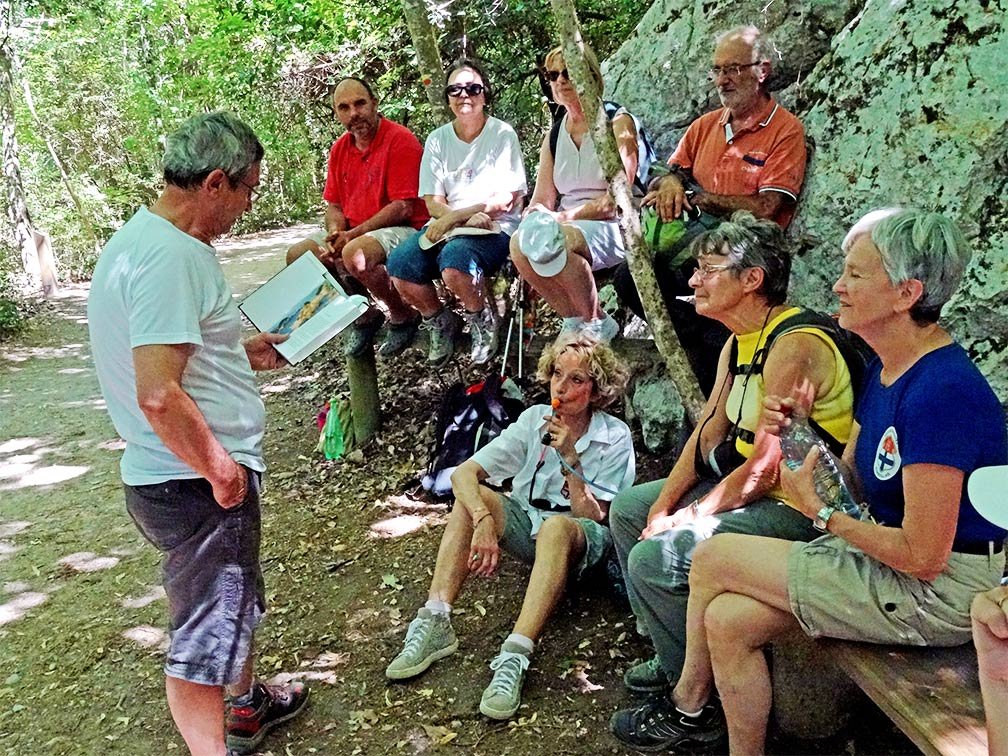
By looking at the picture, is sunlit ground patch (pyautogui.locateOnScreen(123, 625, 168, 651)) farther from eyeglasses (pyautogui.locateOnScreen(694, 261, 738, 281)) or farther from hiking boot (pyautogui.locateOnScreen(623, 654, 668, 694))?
eyeglasses (pyautogui.locateOnScreen(694, 261, 738, 281))

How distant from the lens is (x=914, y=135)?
11.3 feet

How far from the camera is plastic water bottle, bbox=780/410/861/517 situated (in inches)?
85.4

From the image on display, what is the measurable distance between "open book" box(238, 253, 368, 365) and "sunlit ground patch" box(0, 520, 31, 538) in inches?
112

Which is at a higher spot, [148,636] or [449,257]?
[449,257]

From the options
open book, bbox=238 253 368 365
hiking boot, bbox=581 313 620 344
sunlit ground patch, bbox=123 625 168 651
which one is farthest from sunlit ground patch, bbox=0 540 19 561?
hiking boot, bbox=581 313 620 344

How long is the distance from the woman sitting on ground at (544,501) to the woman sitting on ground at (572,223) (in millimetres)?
527

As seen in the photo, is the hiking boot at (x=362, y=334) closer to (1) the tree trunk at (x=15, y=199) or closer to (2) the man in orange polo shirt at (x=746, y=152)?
(2) the man in orange polo shirt at (x=746, y=152)

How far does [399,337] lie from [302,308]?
176 cm

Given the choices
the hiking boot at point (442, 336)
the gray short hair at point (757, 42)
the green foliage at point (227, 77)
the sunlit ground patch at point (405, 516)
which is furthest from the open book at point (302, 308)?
the green foliage at point (227, 77)

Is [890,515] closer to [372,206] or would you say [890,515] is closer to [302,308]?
[302,308]

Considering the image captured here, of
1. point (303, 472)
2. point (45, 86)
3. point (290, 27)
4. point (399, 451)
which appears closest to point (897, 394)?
point (399, 451)

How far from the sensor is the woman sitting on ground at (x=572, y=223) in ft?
13.0

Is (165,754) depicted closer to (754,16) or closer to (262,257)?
(754,16)

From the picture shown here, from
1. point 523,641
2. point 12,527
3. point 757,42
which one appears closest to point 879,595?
point 523,641
